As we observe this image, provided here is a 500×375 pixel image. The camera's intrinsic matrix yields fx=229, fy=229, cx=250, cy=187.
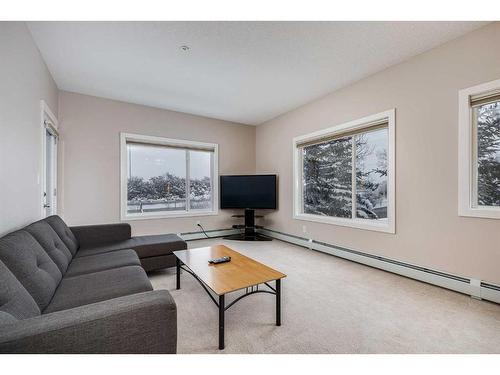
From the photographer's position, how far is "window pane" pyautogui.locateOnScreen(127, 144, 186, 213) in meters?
4.09

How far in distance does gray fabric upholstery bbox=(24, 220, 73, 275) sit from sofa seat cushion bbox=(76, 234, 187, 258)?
419mm

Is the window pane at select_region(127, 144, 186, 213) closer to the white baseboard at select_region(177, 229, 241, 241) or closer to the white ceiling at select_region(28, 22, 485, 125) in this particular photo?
the white baseboard at select_region(177, 229, 241, 241)

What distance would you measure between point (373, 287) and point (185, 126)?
13.1ft

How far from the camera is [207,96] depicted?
3664mm

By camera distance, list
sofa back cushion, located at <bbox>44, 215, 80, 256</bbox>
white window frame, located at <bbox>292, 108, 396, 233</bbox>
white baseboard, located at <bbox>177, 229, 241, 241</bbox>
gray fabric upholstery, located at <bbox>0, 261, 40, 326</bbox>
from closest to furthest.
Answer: gray fabric upholstery, located at <bbox>0, 261, 40, 326</bbox> < sofa back cushion, located at <bbox>44, 215, 80, 256</bbox> < white window frame, located at <bbox>292, 108, 396, 233</bbox> < white baseboard, located at <bbox>177, 229, 241, 241</bbox>

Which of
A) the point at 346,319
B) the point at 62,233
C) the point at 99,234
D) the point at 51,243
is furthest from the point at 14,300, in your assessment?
the point at 346,319

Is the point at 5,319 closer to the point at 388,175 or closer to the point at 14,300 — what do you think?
the point at 14,300

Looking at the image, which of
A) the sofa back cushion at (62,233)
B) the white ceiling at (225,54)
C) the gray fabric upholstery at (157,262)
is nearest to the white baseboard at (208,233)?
the gray fabric upholstery at (157,262)

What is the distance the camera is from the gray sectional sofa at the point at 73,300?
0.84 meters

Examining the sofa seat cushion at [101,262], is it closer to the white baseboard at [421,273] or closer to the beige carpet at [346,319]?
the beige carpet at [346,319]

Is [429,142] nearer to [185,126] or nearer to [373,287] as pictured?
[373,287]

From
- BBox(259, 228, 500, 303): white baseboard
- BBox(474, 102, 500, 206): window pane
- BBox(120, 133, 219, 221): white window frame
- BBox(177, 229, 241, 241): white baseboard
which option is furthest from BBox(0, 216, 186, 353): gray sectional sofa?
BBox(474, 102, 500, 206): window pane

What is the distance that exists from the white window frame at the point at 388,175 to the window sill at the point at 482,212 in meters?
0.66
